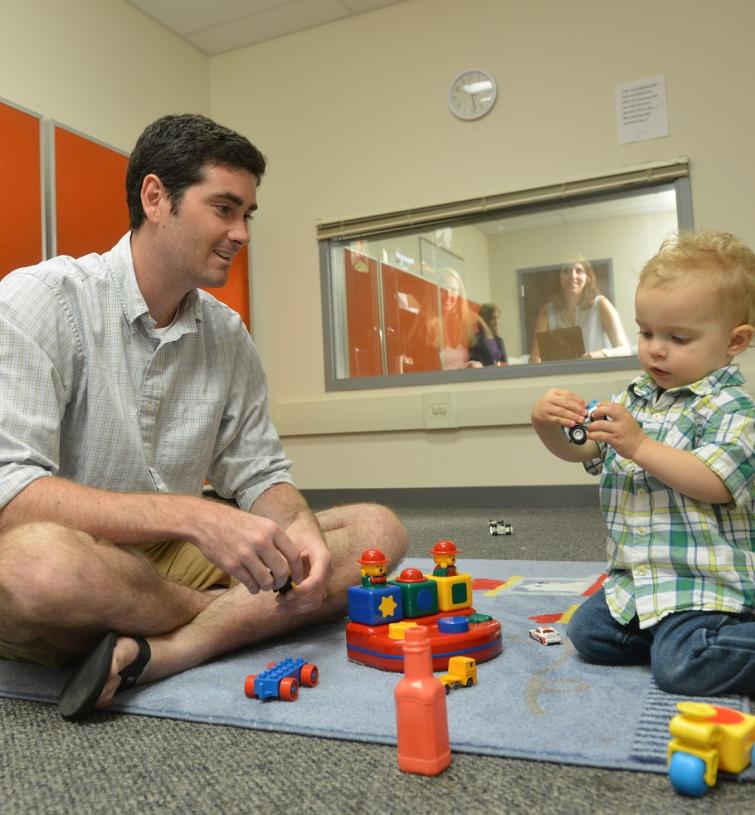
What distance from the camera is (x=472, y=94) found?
3.57 meters

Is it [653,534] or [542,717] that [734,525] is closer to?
[653,534]

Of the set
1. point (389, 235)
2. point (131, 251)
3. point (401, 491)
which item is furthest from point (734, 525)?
point (389, 235)

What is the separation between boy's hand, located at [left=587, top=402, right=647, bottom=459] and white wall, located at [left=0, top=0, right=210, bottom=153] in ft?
8.82

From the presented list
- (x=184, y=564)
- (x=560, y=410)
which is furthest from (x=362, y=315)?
(x=560, y=410)

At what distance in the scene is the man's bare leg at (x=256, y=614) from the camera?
1100 mm

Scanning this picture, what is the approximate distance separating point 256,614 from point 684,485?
66cm

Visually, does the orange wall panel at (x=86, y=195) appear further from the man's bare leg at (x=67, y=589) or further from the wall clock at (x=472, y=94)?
the man's bare leg at (x=67, y=589)

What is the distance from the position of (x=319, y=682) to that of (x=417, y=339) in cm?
281

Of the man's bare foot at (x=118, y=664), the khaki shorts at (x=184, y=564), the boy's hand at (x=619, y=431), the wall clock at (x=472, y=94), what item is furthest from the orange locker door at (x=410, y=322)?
the man's bare foot at (x=118, y=664)

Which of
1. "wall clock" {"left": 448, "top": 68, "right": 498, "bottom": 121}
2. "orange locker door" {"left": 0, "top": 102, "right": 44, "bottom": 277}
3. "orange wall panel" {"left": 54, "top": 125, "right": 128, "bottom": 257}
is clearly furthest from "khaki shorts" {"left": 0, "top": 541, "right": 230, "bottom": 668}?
"wall clock" {"left": 448, "top": 68, "right": 498, "bottom": 121}

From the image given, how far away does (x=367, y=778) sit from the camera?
2.60 ft

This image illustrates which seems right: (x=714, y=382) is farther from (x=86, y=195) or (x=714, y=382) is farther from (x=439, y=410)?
(x=86, y=195)

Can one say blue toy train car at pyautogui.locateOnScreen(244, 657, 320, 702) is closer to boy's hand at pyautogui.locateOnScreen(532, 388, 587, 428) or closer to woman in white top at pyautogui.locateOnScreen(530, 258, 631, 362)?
boy's hand at pyautogui.locateOnScreen(532, 388, 587, 428)

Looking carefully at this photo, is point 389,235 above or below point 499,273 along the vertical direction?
above
